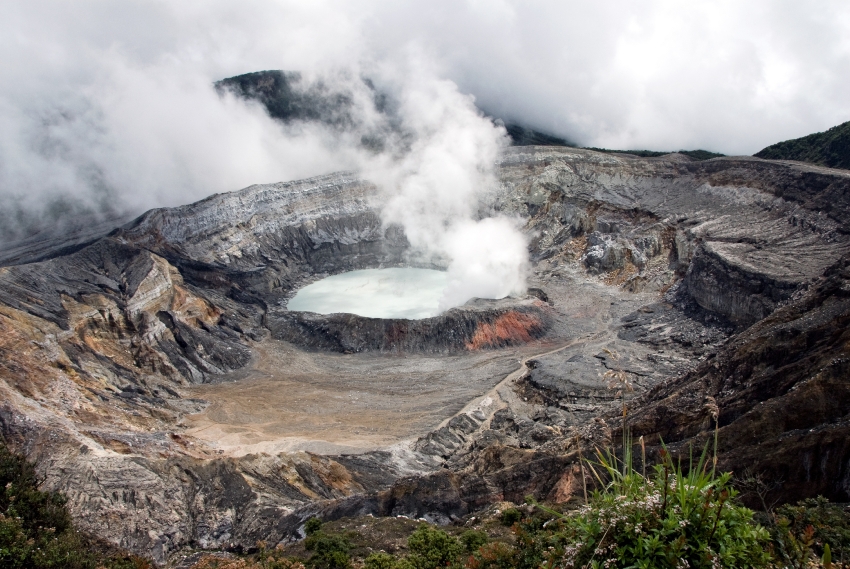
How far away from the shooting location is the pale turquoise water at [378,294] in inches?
2051

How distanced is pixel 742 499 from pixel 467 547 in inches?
288

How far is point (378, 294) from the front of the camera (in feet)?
187

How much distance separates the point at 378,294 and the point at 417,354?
13.8 m

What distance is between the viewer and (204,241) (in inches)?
2280

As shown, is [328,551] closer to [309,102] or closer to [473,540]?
[473,540]

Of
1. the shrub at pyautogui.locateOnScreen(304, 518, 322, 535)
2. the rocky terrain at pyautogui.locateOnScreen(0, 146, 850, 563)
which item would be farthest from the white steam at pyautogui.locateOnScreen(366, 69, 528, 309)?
the shrub at pyautogui.locateOnScreen(304, 518, 322, 535)

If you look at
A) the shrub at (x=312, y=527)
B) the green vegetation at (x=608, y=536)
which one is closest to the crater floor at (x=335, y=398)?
the shrub at (x=312, y=527)

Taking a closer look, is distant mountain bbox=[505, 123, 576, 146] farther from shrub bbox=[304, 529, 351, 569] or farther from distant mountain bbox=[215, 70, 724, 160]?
shrub bbox=[304, 529, 351, 569]

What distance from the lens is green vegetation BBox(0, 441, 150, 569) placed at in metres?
14.0

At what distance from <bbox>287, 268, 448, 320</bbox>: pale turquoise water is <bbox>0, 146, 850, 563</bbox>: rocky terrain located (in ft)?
8.90

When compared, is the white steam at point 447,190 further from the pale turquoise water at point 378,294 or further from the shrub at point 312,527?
the shrub at point 312,527

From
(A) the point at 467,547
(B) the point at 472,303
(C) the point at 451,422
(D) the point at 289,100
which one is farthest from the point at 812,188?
(D) the point at 289,100

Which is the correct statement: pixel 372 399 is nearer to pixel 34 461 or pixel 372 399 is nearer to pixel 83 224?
pixel 34 461

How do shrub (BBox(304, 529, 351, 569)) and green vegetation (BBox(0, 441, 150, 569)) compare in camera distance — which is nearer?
green vegetation (BBox(0, 441, 150, 569))
